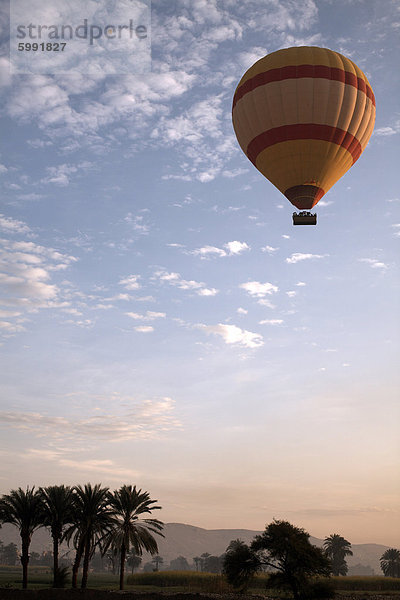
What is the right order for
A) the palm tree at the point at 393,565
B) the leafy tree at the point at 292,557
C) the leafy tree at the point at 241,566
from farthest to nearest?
the palm tree at the point at 393,565, the leafy tree at the point at 241,566, the leafy tree at the point at 292,557

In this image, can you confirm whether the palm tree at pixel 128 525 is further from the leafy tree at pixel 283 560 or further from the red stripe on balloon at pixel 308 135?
the red stripe on balloon at pixel 308 135

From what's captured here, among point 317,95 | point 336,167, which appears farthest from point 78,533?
point 317,95

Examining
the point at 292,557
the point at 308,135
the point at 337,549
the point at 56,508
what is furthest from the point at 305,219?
the point at 337,549

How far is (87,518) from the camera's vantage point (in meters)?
45.5

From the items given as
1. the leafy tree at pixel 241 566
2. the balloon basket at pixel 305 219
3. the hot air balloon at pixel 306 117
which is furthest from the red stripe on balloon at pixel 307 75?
the leafy tree at pixel 241 566

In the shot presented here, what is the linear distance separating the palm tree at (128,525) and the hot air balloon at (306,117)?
2701 centimetres

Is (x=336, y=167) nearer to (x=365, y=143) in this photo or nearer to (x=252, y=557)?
(x=365, y=143)

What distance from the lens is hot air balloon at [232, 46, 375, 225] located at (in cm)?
4288

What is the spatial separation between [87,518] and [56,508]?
2647 mm

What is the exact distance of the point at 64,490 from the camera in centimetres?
4584

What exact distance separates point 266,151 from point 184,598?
32.8 metres

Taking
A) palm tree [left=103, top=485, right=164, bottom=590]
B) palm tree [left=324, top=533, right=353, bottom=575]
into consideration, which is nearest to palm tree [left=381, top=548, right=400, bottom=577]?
palm tree [left=324, top=533, right=353, bottom=575]

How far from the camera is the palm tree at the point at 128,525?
4578cm

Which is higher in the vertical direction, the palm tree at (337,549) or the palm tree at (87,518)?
the palm tree at (87,518)
